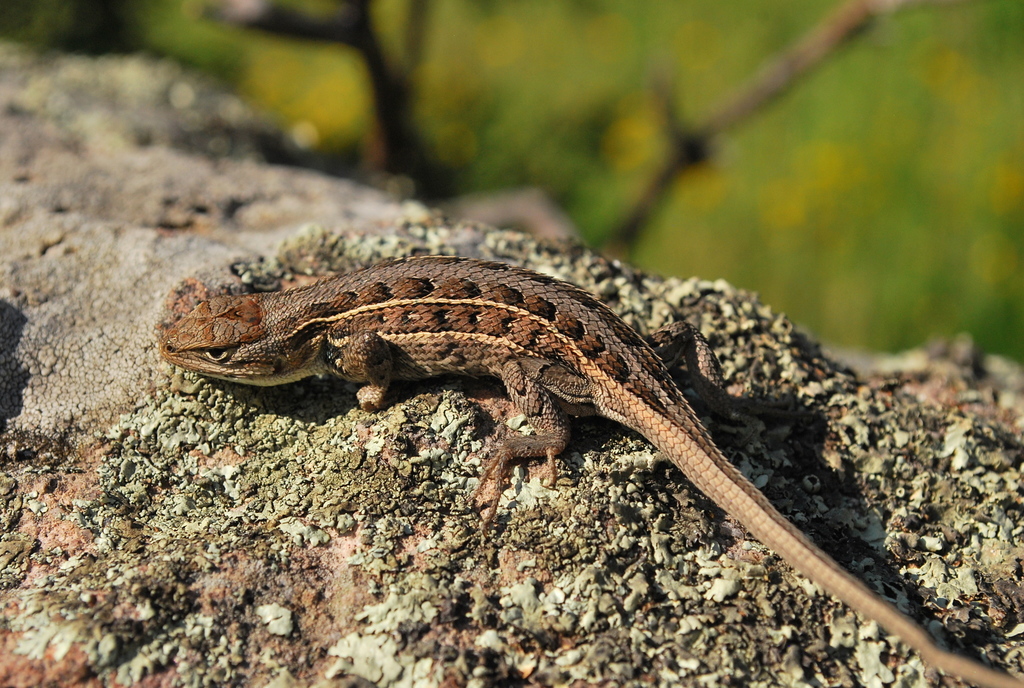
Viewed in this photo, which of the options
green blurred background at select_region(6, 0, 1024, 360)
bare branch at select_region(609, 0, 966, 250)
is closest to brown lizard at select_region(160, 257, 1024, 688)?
green blurred background at select_region(6, 0, 1024, 360)

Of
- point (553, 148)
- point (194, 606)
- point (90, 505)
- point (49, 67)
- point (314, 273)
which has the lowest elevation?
point (194, 606)

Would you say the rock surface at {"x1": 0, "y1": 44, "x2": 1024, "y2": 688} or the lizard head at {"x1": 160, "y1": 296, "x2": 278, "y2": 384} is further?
the lizard head at {"x1": 160, "y1": 296, "x2": 278, "y2": 384}

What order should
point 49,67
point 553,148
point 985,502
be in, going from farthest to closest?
point 553,148 < point 49,67 < point 985,502

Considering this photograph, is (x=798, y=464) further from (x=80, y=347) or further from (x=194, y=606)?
(x=80, y=347)

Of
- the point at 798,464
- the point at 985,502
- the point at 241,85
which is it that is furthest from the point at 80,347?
the point at 241,85

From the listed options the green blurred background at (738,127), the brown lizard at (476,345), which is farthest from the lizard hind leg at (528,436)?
the green blurred background at (738,127)

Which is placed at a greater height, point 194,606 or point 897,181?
point 897,181

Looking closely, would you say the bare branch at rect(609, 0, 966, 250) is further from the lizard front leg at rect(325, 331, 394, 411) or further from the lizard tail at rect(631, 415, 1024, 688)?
the lizard tail at rect(631, 415, 1024, 688)
